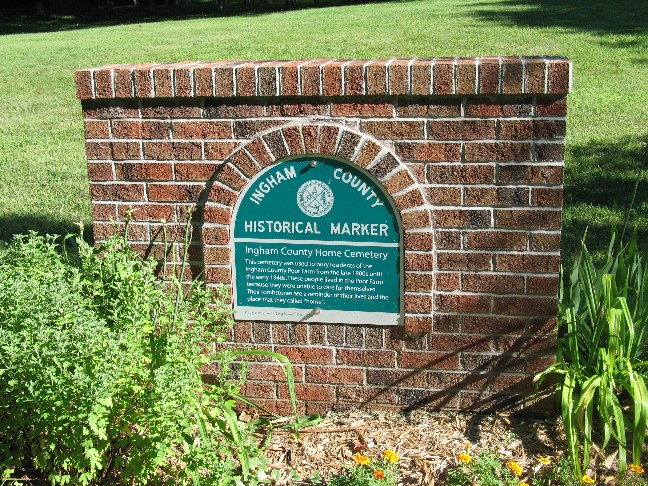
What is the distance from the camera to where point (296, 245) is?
3934 millimetres

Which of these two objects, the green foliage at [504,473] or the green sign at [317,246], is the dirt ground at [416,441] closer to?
the green foliage at [504,473]

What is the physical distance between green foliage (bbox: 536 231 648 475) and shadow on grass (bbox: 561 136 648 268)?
166 centimetres

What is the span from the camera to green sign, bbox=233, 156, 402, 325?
384 centimetres

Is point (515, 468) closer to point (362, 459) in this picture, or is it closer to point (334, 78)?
point (362, 459)

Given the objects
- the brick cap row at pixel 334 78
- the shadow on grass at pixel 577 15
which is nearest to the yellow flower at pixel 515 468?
the brick cap row at pixel 334 78

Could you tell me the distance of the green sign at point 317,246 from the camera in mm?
3838

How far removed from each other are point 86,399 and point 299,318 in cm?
128

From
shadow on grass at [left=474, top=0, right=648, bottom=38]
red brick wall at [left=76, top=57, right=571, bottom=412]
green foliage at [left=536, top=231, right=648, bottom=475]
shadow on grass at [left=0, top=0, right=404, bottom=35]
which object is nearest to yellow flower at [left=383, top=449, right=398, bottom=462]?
red brick wall at [left=76, top=57, right=571, bottom=412]

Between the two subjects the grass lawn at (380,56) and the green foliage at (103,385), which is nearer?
the green foliage at (103,385)

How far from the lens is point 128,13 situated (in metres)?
38.4

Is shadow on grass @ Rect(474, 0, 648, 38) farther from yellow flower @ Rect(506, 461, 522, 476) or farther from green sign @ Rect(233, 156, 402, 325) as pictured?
yellow flower @ Rect(506, 461, 522, 476)

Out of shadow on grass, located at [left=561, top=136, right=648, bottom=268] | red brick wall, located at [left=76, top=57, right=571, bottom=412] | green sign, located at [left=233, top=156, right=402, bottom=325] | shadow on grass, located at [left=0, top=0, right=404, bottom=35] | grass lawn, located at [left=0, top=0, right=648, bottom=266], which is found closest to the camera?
red brick wall, located at [left=76, top=57, right=571, bottom=412]

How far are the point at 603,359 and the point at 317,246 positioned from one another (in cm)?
131

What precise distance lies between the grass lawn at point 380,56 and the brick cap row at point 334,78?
2580mm
